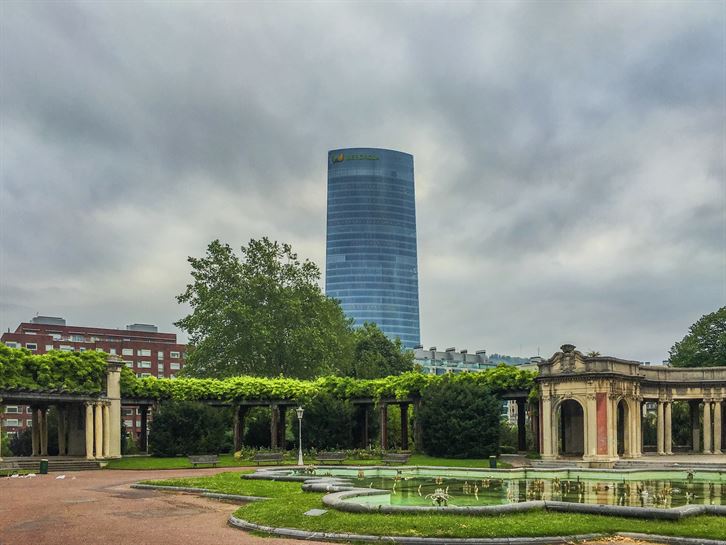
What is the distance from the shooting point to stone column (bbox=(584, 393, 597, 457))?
156 ft

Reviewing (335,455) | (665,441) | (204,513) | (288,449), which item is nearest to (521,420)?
(665,441)

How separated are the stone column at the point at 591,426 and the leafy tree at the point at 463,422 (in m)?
5.51

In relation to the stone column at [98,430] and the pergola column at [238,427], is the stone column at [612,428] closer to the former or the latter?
the pergola column at [238,427]

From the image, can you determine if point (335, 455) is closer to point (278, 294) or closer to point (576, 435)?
point (576, 435)

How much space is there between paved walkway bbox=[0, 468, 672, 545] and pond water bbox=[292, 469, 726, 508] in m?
4.85

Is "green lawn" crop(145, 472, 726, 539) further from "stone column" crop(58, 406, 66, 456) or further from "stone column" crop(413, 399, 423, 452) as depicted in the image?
"stone column" crop(58, 406, 66, 456)

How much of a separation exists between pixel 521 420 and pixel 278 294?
96.2 ft

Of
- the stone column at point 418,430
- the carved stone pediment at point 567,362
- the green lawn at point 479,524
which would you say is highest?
the carved stone pediment at point 567,362

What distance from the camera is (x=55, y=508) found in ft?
87.7

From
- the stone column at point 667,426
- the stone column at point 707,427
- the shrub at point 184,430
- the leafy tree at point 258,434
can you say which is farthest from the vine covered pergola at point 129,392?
the stone column at point 707,427

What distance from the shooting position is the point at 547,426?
166ft

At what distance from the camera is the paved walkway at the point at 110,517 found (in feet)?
64.6

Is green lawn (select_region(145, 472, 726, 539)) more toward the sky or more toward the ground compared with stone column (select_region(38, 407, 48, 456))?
more toward the sky

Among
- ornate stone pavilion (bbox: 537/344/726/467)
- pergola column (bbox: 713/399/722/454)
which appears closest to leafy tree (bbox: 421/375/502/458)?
ornate stone pavilion (bbox: 537/344/726/467)
